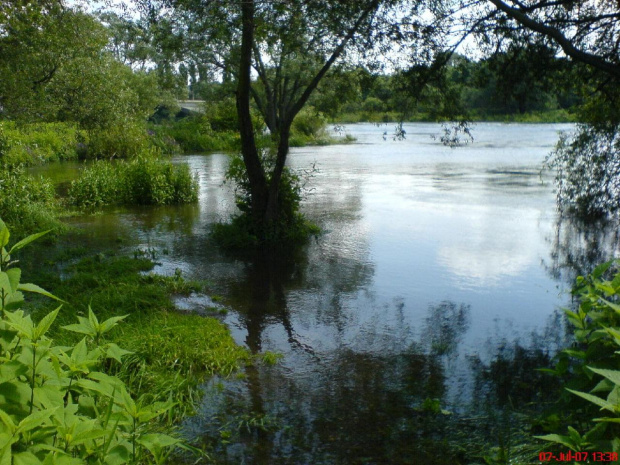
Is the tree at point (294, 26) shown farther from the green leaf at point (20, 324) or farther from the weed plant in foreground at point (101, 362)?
the green leaf at point (20, 324)

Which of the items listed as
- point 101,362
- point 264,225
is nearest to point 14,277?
point 101,362

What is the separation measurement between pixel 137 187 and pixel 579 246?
11.2 meters

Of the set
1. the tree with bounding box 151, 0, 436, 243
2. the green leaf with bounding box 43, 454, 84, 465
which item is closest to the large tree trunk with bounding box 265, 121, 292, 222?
the tree with bounding box 151, 0, 436, 243

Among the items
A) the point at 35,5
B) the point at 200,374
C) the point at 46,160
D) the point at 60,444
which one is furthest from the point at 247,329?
the point at 46,160

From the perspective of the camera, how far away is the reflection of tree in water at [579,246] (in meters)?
10.1

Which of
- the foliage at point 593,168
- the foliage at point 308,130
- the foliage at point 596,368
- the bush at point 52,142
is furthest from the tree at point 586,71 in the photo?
the foliage at point 308,130

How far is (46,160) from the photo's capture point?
28.9 m

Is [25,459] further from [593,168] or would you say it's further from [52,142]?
[52,142]

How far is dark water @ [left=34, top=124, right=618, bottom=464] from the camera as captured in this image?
475 cm

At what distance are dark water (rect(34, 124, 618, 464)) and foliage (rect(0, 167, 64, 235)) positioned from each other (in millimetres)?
1021

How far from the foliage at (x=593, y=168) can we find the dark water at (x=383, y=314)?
743mm

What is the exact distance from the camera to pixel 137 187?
1655 centimetres

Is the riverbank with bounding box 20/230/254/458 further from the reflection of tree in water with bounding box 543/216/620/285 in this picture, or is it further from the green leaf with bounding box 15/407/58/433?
the reflection of tree in water with bounding box 543/216/620/285

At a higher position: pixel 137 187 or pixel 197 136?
pixel 197 136
